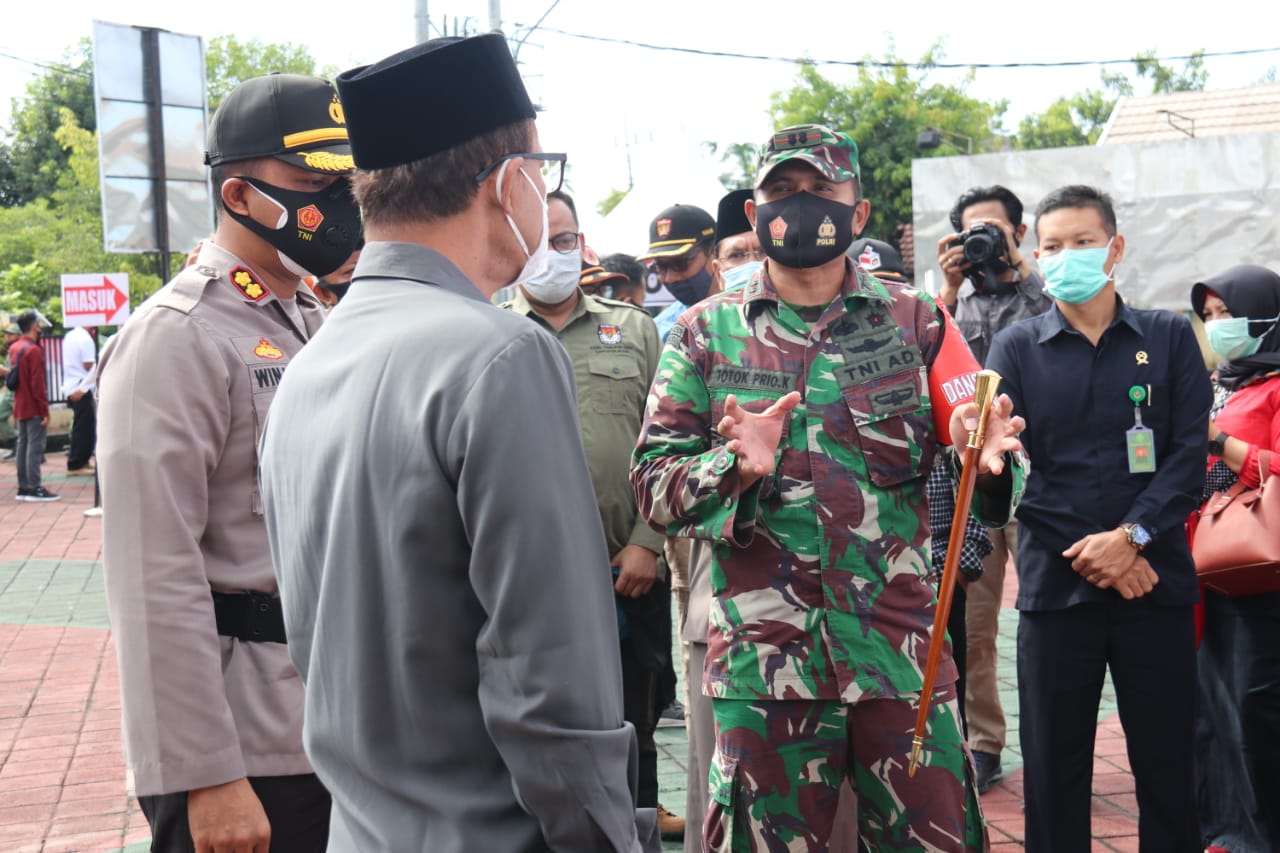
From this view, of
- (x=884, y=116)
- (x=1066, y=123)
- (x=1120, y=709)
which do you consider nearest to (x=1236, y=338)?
(x=1120, y=709)

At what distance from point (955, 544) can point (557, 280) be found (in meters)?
2.13

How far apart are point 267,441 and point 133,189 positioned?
9.38 m

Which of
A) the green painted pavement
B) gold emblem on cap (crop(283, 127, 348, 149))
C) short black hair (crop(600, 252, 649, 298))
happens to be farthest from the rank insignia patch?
the green painted pavement

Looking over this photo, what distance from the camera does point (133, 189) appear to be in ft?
33.9

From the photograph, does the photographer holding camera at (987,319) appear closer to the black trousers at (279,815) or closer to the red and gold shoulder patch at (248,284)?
the black trousers at (279,815)

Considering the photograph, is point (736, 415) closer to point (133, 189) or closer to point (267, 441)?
point (267, 441)

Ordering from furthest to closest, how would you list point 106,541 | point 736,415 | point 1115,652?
point 1115,652 < point 736,415 < point 106,541

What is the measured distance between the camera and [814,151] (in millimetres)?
3242

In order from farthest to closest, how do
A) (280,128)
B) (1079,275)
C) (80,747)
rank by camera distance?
(80,747), (1079,275), (280,128)

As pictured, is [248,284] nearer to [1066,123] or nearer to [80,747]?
[80,747]

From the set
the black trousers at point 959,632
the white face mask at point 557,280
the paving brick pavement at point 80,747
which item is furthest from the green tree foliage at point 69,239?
the black trousers at point 959,632

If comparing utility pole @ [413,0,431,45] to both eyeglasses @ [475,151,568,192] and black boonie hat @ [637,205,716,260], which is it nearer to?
black boonie hat @ [637,205,716,260]

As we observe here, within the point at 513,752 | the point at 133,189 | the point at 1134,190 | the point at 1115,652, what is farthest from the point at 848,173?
the point at 1134,190

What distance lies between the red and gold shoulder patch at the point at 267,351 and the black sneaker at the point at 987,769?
11.4 feet
